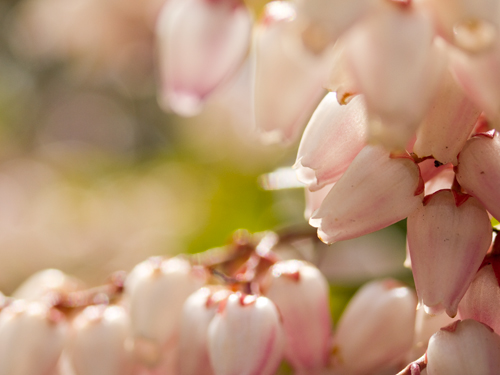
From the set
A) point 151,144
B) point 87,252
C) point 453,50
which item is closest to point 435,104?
point 453,50

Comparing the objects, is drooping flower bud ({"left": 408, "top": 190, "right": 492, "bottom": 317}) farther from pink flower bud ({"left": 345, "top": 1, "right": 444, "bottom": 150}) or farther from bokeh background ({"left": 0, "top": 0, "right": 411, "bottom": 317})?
bokeh background ({"left": 0, "top": 0, "right": 411, "bottom": 317})

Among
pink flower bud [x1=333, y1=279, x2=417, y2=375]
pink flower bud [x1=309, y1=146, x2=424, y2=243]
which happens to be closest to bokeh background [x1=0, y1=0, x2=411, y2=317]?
pink flower bud [x1=333, y1=279, x2=417, y2=375]

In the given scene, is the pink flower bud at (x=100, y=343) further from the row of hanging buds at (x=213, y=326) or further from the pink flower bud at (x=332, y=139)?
the pink flower bud at (x=332, y=139)

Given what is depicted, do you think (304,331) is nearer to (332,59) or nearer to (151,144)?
(332,59)

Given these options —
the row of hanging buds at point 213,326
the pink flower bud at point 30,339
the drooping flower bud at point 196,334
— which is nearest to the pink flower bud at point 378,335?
the row of hanging buds at point 213,326

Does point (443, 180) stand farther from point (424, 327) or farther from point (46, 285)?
point (46, 285)

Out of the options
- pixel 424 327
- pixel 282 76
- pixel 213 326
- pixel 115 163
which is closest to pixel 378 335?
pixel 424 327
